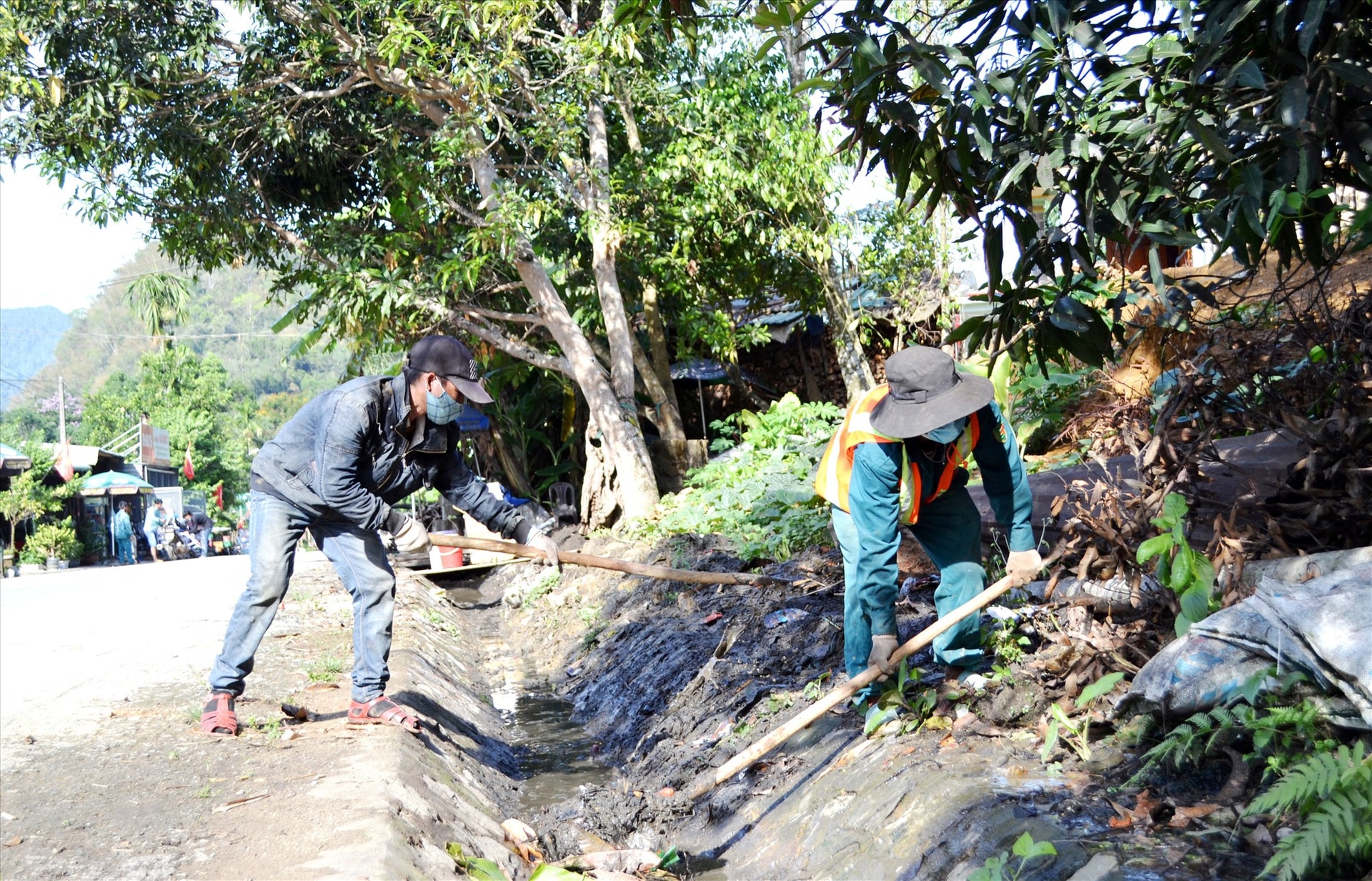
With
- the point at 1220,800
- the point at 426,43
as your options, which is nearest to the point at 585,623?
the point at 426,43

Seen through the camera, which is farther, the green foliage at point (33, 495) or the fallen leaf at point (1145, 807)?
the green foliage at point (33, 495)

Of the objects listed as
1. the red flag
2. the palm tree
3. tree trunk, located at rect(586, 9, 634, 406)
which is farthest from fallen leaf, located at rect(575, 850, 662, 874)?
the red flag

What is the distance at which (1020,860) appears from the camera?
127 inches

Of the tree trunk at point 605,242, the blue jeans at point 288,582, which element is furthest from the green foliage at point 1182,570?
the tree trunk at point 605,242

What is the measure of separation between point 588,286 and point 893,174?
11.6 meters

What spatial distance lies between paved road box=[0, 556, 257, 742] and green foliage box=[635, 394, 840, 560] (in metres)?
4.50

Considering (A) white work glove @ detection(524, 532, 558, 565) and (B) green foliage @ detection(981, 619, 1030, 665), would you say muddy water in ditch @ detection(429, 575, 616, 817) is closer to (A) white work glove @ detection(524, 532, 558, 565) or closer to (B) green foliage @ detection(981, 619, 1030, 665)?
(A) white work glove @ detection(524, 532, 558, 565)

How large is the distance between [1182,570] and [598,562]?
3.77 m

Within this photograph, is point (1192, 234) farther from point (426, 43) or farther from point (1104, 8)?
point (426, 43)

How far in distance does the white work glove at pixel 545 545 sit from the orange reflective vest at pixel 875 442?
1.65m

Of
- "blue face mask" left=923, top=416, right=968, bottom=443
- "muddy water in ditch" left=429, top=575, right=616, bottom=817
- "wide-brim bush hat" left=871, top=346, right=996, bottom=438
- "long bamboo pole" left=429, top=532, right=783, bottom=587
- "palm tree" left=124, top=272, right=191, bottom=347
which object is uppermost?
"palm tree" left=124, top=272, right=191, bottom=347

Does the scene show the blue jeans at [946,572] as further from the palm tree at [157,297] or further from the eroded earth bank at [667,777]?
the palm tree at [157,297]

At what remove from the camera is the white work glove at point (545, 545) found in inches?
229

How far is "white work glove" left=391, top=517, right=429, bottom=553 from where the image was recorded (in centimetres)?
534
